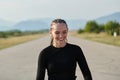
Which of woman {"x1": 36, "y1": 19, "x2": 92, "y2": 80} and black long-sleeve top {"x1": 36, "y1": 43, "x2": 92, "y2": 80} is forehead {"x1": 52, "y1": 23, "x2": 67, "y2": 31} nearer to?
woman {"x1": 36, "y1": 19, "x2": 92, "y2": 80}

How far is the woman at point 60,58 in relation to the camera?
3.07m

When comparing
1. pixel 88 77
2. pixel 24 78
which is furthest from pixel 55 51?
pixel 24 78

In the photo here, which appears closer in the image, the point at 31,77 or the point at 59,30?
the point at 59,30

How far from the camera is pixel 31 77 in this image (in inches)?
463

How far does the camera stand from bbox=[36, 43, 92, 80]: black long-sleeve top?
3078 mm

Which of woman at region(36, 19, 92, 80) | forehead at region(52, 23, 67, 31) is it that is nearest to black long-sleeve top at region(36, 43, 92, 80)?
woman at region(36, 19, 92, 80)

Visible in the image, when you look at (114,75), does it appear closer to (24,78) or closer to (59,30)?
(24,78)

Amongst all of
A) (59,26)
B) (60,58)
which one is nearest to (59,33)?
(59,26)

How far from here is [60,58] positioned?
122 inches

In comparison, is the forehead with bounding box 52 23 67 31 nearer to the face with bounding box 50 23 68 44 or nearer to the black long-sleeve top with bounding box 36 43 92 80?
the face with bounding box 50 23 68 44

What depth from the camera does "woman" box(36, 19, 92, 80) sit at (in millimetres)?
3074

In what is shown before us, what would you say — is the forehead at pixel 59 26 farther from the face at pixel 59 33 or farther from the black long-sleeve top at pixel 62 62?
the black long-sleeve top at pixel 62 62

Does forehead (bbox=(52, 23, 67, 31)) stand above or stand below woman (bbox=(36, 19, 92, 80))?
above

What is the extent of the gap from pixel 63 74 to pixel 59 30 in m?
0.37
